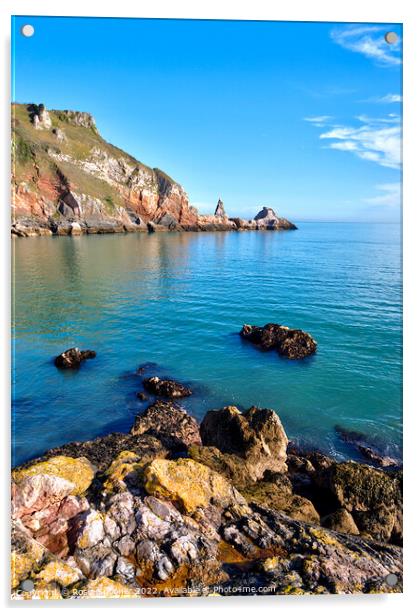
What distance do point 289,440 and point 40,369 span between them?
9328 mm

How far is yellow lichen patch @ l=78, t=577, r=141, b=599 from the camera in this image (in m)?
5.11

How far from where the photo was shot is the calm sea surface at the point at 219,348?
10.7 meters

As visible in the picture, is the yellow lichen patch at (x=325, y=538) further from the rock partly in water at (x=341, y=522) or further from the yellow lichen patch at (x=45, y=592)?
the yellow lichen patch at (x=45, y=592)

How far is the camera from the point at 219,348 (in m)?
16.3

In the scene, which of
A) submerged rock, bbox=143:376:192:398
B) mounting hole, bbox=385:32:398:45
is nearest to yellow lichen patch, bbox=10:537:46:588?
submerged rock, bbox=143:376:192:398

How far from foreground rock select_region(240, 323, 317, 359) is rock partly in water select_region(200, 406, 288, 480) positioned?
671cm

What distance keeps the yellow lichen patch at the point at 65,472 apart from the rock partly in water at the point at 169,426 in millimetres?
2957

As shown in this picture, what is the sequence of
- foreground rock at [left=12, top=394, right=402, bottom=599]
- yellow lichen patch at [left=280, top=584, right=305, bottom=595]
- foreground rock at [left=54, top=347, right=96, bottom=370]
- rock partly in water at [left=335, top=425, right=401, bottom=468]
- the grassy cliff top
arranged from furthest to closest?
the grassy cliff top < foreground rock at [left=54, top=347, right=96, bottom=370] < rock partly in water at [left=335, top=425, right=401, bottom=468] < yellow lichen patch at [left=280, top=584, right=305, bottom=595] < foreground rock at [left=12, top=394, right=402, bottom=599]

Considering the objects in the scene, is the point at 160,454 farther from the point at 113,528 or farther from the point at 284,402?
the point at 284,402

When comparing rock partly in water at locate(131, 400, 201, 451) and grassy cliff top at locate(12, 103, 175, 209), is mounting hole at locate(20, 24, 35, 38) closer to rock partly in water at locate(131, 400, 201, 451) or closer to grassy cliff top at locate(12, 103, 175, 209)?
rock partly in water at locate(131, 400, 201, 451)

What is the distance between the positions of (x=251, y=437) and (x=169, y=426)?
2.67 metres

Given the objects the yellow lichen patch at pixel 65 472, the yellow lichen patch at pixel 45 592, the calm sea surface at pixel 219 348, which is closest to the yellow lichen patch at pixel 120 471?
the yellow lichen patch at pixel 65 472

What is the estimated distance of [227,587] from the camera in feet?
17.6
